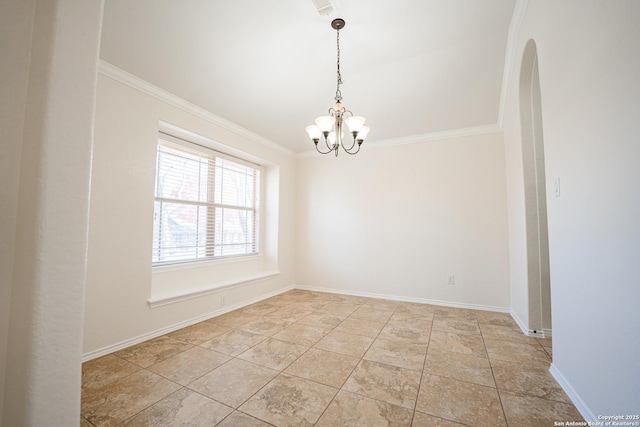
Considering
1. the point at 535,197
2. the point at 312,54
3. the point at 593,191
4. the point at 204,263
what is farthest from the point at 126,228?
the point at 535,197

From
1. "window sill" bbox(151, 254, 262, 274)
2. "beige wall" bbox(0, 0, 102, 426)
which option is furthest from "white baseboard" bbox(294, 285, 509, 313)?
"beige wall" bbox(0, 0, 102, 426)

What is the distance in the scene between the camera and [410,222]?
3926 millimetres

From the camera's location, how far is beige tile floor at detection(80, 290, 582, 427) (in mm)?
1452

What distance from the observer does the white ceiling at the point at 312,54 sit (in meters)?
1.88

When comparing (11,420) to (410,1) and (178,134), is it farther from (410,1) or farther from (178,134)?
(178,134)

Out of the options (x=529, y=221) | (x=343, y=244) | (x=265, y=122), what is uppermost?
(x=265, y=122)

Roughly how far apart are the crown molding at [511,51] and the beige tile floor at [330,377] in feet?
8.30

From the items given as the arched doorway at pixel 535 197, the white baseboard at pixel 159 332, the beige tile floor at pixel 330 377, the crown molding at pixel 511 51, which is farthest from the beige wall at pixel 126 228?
the arched doorway at pixel 535 197

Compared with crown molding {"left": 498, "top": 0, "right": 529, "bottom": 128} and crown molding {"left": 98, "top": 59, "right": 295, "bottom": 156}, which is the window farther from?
crown molding {"left": 498, "top": 0, "right": 529, "bottom": 128}

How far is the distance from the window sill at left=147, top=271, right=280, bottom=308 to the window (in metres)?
0.41

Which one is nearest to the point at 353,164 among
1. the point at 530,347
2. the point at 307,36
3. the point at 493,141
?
the point at 493,141

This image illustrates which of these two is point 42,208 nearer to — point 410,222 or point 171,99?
point 171,99

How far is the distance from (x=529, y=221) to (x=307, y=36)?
2611mm

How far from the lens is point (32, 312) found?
65cm
